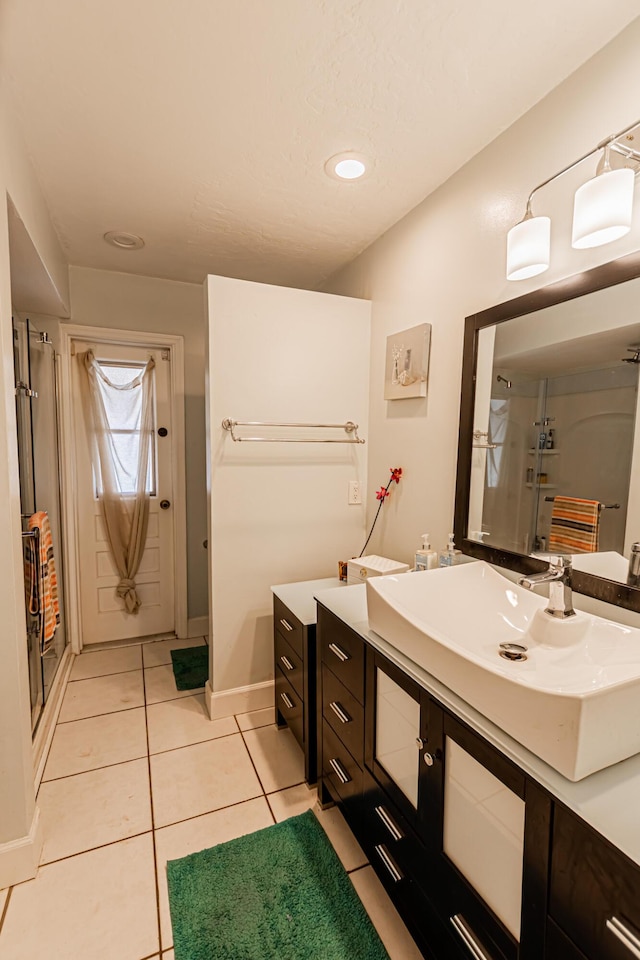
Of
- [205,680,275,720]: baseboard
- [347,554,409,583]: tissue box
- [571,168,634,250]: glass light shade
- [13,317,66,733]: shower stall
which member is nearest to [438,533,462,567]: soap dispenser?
[347,554,409,583]: tissue box

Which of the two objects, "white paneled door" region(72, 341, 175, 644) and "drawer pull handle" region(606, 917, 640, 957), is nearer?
"drawer pull handle" region(606, 917, 640, 957)

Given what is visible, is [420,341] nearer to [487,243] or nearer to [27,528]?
[487,243]

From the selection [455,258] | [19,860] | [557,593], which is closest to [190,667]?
[19,860]

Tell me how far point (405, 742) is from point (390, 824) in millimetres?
293

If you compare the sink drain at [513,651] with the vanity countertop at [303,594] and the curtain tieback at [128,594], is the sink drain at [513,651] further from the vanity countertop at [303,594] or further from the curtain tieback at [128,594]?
the curtain tieback at [128,594]

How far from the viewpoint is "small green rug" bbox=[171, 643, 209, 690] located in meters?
2.61

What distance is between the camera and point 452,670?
101 cm

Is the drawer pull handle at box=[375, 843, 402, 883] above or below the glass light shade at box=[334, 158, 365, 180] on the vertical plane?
below

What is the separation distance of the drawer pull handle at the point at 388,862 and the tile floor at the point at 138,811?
0.61ft

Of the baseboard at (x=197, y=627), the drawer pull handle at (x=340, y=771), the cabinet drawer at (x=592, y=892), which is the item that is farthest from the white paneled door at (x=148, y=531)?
the cabinet drawer at (x=592, y=892)

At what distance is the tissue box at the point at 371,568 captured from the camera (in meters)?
2.00

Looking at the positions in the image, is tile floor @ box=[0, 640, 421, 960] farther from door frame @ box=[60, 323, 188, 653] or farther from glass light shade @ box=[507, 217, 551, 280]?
glass light shade @ box=[507, 217, 551, 280]

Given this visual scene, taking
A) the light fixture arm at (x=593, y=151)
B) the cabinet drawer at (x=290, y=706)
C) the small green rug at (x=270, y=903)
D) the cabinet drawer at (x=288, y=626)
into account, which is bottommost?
the small green rug at (x=270, y=903)

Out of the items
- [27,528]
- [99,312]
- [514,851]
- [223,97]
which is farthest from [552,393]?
[99,312]
